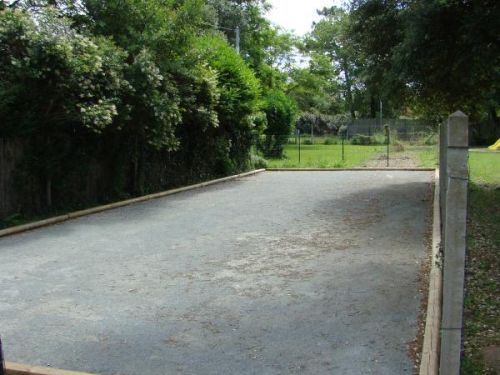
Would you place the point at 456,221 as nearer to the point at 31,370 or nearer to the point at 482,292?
the point at 482,292

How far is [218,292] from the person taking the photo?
20.5ft

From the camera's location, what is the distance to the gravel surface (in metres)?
4.48

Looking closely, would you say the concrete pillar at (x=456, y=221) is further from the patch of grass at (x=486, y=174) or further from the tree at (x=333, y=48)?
the tree at (x=333, y=48)

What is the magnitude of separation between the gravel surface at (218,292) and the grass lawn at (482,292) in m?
0.50

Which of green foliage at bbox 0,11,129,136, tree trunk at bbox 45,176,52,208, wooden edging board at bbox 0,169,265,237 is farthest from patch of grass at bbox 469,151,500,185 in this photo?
tree trunk at bbox 45,176,52,208

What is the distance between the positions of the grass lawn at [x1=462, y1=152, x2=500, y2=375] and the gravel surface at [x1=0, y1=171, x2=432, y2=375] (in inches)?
19.6

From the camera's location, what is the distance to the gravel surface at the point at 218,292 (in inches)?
176

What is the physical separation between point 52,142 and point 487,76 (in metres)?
9.82

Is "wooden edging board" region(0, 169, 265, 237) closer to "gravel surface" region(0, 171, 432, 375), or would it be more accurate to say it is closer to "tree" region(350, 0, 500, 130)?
"gravel surface" region(0, 171, 432, 375)

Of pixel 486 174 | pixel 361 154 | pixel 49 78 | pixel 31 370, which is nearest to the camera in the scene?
pixel 31 370

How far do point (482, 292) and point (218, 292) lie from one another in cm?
286

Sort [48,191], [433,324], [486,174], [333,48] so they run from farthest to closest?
1. [333,48]
2. [486,174]
3. [48,191]
4. [433,324]

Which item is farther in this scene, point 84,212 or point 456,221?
point 84,212

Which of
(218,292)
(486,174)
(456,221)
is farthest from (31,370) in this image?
(486,174)
